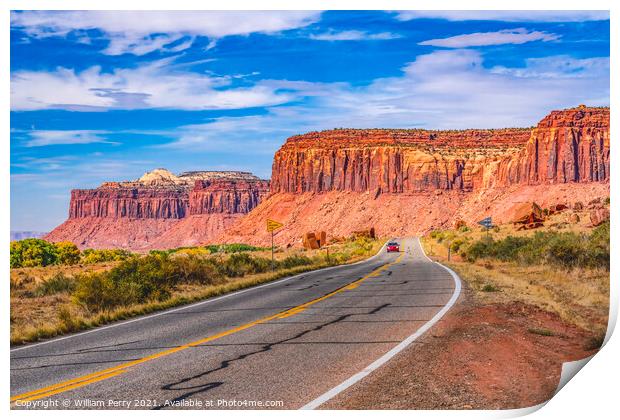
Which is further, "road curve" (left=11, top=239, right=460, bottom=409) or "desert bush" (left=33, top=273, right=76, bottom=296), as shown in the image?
"desert bush" (left=33, top=273, right=76, bottom=296)

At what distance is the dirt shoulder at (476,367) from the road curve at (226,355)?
1.28ft

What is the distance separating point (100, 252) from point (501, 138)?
379 feet

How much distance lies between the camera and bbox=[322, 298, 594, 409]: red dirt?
265 inches

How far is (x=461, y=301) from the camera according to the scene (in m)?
14.4

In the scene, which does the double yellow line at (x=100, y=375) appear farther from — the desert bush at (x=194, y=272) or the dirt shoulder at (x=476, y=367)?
the desert bush at (x=194, y=272)

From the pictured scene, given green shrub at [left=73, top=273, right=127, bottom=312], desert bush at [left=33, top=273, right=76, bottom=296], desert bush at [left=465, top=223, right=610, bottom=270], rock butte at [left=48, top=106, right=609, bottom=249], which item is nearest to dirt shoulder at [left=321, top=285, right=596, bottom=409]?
green shrub at [left=73, top=273, right=127, bottom=312]

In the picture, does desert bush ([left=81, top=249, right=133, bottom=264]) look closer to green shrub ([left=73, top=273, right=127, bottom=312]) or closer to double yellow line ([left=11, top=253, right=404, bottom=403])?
green shrub ([left=73, top=273, right=127, bottom=312])

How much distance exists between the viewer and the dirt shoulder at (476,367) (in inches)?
265

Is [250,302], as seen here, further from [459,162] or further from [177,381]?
[459,162]

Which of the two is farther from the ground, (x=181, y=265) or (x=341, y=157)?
(x=341, y=157)

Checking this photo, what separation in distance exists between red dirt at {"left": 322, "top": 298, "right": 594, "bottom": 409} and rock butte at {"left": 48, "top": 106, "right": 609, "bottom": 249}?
10485 cm

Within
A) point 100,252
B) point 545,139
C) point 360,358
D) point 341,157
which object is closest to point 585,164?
point 545,139

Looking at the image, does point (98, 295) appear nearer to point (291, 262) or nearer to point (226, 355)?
point (226, 355)

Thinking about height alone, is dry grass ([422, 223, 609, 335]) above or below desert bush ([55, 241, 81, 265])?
above
